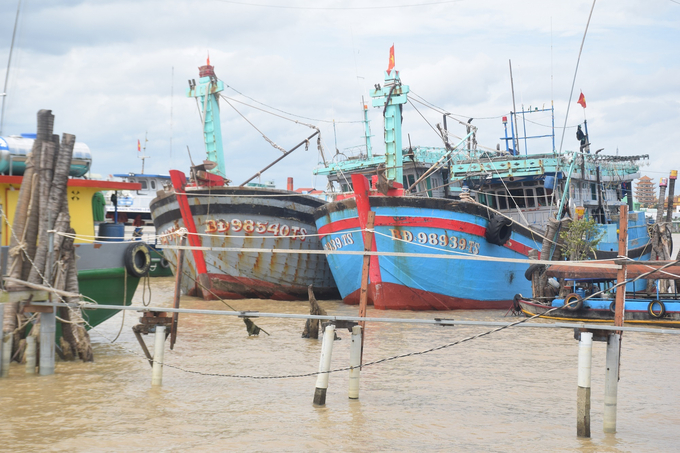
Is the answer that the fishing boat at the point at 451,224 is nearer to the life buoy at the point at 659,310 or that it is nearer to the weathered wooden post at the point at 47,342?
the life buoy at the point at 659,310

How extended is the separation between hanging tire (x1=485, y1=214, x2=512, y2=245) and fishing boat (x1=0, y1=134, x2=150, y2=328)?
9355 mm

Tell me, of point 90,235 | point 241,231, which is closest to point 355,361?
point 90,235

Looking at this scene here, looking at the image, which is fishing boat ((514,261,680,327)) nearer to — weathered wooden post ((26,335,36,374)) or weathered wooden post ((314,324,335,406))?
weathered wooden post ((314,324,335,406))

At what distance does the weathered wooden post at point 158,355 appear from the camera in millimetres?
9375

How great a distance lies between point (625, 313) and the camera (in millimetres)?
16594

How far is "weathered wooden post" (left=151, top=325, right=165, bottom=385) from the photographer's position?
938 centimetres

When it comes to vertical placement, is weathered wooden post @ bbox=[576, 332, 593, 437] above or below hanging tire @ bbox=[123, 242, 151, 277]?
below

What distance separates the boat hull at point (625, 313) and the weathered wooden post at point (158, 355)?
9485 millimetres

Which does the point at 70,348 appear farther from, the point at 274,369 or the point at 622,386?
the point at 622,386

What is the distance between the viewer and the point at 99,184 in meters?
12.5

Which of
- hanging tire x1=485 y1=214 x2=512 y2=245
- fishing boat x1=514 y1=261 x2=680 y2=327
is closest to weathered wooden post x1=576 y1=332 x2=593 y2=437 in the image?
fishing boat x1=514 y1=261 x2=680 y2=327

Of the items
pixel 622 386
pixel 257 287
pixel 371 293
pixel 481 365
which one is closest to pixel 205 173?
pixel 257 287

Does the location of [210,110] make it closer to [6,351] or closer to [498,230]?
[498,230]

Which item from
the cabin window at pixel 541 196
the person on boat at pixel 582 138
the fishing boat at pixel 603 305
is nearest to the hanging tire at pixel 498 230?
the fishing boat at pixel 603 305
